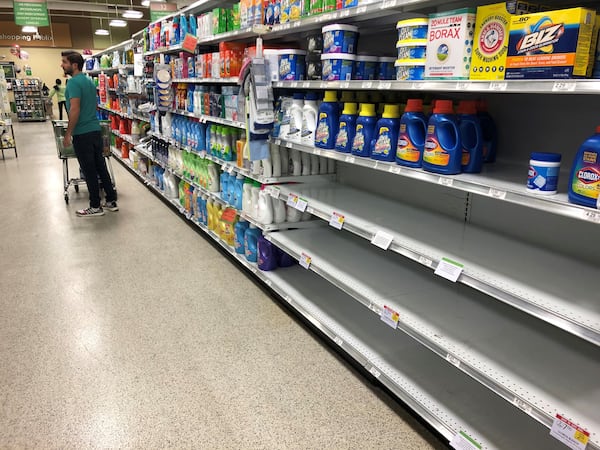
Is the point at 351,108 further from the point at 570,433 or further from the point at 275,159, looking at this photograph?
the point at 570,433

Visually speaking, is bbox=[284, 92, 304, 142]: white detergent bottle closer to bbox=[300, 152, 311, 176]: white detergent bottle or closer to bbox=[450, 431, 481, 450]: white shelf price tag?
bbox=[300, 152, 311, 176]: white detergent bottle

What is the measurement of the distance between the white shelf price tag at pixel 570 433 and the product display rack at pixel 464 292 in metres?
0.02

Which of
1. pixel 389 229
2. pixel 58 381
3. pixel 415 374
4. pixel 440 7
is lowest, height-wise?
pixel 58 381

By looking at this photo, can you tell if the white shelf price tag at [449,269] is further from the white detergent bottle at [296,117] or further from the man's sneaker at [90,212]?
the man's sneaker at [90,212]

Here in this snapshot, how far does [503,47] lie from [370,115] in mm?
821

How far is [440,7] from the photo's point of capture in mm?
2195

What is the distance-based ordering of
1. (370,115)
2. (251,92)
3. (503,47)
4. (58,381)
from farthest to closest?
(251,92) → (58,381) → (370,115) → (503,47)

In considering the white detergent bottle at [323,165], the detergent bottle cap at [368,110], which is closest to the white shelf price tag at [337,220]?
the detergent bottle cap at [368,110]

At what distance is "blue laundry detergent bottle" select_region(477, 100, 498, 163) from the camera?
85.0 inches

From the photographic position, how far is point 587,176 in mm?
1350

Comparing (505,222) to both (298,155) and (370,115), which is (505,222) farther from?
(298,155)

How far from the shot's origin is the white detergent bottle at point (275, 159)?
3340 millimetres

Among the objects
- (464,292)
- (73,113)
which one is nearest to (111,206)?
(73,113)

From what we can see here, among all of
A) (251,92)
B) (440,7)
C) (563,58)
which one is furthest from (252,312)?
(563,58)
